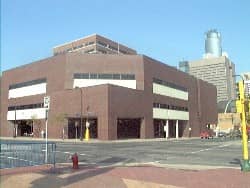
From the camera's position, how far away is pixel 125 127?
3159 inches

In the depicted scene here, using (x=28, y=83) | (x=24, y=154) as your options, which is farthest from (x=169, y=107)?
(x=24, y=154)

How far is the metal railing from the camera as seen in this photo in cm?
1923

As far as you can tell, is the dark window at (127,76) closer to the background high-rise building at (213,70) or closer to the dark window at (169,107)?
the dark window at (169,107)

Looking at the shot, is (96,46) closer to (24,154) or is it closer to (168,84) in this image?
(168,84)

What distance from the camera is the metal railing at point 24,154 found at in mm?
19234

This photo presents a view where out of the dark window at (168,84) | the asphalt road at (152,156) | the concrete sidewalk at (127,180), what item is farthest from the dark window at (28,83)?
the concrete sidewalk at (127,180)

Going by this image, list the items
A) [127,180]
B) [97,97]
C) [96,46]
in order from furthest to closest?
[96,46] → [97,97] → [127,180]

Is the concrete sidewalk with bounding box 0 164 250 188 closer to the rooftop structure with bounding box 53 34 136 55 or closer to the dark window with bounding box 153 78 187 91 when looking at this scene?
the dark window with bounding box 153 78 187 91

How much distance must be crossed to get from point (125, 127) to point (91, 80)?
1101 centimetres

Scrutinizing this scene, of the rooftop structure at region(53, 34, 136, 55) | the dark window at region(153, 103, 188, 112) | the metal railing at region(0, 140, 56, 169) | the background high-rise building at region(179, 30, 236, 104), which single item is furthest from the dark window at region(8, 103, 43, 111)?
the metal railing at region(0, 140, 56, 169)

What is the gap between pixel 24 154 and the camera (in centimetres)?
2006

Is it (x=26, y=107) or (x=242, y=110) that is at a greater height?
(x=26, y=107)

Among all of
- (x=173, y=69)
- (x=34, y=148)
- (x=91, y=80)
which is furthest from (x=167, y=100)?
(x=34, y=148)

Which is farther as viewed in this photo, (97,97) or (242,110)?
(97,97)
